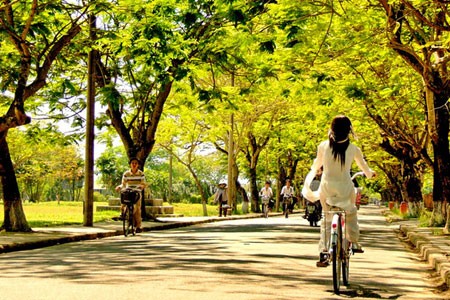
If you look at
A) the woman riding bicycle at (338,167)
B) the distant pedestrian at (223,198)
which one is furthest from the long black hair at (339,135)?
the distant pedestrian at (223,198)

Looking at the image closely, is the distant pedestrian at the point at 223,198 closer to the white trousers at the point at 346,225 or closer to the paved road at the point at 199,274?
the paved road at the point at 199,274

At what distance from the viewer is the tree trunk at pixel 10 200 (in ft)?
56.4

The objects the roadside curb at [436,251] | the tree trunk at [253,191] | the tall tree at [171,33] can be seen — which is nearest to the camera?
the roadside curb at [436,251]

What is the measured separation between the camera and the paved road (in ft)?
24.4

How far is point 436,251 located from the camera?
1250 cm

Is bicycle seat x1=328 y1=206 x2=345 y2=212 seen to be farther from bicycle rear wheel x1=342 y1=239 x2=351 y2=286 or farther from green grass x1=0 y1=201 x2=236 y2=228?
green grass x1=0 y1=201 x2=236 y2=228

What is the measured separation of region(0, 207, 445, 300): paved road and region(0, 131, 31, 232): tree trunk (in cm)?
385

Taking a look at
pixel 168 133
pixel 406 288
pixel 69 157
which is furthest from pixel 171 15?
pixel 69 157

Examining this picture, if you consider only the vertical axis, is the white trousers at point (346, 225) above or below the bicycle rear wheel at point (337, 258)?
above

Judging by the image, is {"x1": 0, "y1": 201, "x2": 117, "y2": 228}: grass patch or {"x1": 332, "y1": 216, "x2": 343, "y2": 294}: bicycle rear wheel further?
{"x1": 0, "y1": 201, "x2": 117, "y2": 228}: grass patch

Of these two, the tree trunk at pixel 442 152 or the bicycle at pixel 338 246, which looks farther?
the tree trunk at pixel 442 152

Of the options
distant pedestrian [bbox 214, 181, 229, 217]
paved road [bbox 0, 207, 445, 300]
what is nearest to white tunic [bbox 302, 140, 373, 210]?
paved road [bbox 0, 207, 445, 300]

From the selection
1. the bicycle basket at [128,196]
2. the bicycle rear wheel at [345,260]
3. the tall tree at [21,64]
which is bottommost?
the bicycle rear wheel at [345,260]

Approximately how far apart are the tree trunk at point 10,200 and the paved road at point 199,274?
3.85 meters
